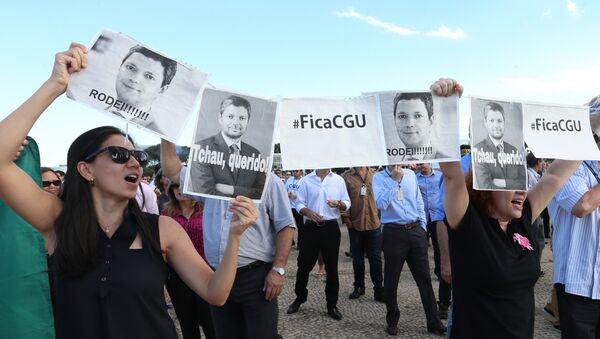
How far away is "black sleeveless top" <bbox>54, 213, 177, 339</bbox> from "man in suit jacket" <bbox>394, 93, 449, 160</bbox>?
1.26 metres

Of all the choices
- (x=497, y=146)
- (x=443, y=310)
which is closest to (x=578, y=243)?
(x=497, y=146)

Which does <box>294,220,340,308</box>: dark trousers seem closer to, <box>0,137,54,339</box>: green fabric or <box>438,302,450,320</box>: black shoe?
<box>438,302,450,320</box>: black shoe

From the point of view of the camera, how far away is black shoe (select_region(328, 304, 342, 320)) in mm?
5492

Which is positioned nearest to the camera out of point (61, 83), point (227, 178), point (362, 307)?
point (61, 83)

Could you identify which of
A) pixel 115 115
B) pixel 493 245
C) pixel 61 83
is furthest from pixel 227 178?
pixel 493 245

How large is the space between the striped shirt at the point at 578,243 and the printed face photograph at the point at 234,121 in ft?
7.33

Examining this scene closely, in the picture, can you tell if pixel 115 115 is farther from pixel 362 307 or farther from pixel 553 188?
pixel 362 307

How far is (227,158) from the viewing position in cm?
181

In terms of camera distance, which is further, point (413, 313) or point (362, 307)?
point (362, 307)

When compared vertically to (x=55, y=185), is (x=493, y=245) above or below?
below

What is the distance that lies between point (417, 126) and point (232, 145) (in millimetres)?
851

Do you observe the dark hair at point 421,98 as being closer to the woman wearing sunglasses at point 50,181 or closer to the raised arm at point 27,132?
the raised arm at point 27,132

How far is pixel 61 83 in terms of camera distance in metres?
1.66

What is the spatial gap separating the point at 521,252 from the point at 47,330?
2508mm
